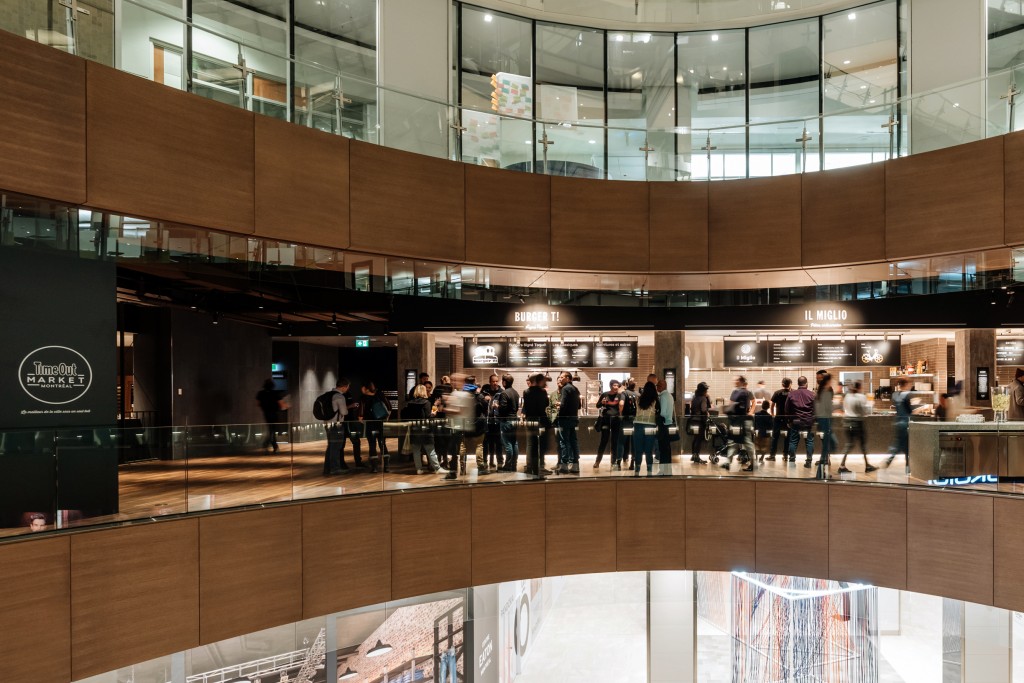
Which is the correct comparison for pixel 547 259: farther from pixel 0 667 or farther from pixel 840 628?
pixel 840 628

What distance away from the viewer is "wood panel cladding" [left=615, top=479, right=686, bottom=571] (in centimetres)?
1134

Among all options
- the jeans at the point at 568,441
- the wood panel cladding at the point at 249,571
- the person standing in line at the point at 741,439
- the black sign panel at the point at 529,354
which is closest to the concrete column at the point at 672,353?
the black sign panel at the point at 529,354

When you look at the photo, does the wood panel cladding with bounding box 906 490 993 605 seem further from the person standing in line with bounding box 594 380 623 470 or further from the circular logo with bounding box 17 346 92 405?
the circular logo with bounding box 17 346 92 405

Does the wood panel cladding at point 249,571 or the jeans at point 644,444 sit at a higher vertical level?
the jeans at point 644,444

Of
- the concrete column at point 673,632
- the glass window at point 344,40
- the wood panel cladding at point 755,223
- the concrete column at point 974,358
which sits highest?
the glass window at point 344,40

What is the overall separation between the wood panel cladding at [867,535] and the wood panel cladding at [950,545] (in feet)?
0.41

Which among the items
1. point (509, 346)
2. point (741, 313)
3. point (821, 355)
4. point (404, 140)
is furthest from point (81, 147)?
point (821, 355)

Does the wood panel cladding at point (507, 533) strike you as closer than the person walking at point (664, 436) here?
Yes

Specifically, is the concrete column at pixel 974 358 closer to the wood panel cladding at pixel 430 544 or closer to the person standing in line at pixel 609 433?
the person standing in line at pixel 609 433

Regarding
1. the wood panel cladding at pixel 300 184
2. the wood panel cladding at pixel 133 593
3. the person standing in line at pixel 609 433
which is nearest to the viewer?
the wood panel cladding at pixel 133 593

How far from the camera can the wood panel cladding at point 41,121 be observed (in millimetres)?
6488

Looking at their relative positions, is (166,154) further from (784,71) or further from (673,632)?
(673,632)

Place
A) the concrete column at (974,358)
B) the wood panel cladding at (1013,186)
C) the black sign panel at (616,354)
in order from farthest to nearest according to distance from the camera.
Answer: the black sign panel at (616,354) → the concrete column at (974,358) → the wood panel cladding at (1013,186)

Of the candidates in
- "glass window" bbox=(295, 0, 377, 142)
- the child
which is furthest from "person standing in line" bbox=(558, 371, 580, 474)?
"glass window" bbox=(295, 0, 377, 142)
